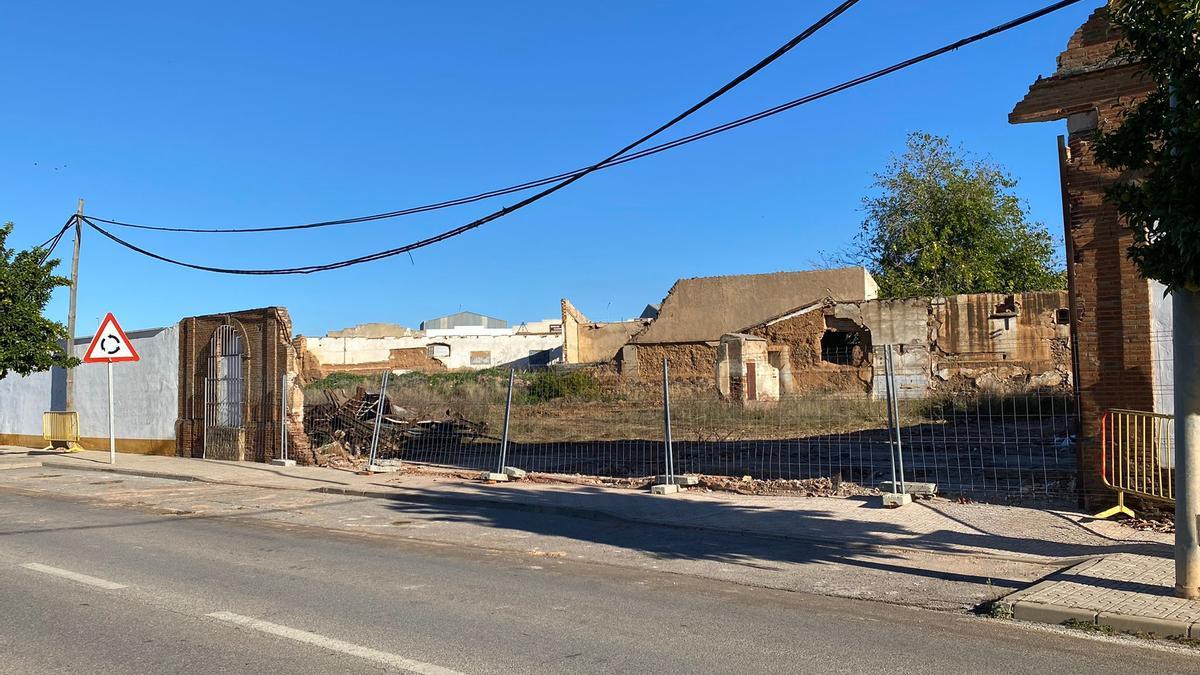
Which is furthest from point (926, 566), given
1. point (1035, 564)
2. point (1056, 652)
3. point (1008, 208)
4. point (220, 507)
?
point (1008, 208)

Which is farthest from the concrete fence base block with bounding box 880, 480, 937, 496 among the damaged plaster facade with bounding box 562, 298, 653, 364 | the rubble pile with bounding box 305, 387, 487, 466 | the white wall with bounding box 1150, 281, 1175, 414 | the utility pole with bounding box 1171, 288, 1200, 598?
the damaged plaster facade with bounding box 562, 298, 653, 364

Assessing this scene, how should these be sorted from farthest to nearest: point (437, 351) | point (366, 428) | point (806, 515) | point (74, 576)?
point (437, 351) < point (366, 428) < point (806, 515) < point (74, 576)

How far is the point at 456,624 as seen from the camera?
Result: 21.9 feet

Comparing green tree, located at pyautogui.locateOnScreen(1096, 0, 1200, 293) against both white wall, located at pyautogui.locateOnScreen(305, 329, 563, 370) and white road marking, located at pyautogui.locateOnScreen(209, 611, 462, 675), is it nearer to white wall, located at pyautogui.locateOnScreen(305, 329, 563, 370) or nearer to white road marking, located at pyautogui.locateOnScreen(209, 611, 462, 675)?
white road marking, located at pyautogui.locateOnScreen(209, 611, 462, 675)

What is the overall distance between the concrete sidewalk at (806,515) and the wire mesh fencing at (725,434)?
189cm

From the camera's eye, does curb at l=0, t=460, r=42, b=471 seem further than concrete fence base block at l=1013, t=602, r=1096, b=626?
Yes

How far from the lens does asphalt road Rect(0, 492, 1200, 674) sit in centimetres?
569

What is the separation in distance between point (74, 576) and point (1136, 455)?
10645 mm

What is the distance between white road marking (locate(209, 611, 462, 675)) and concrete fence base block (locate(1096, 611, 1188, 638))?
4450 millimetres

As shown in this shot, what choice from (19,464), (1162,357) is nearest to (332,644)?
(1162,357)

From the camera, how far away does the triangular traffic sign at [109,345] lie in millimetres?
19109

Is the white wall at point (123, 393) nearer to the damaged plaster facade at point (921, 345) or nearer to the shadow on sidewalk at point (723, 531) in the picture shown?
the shadow on sidewalk at point (723, 531)

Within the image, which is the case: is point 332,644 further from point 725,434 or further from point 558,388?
point 558,388

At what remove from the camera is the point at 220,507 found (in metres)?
13.9
